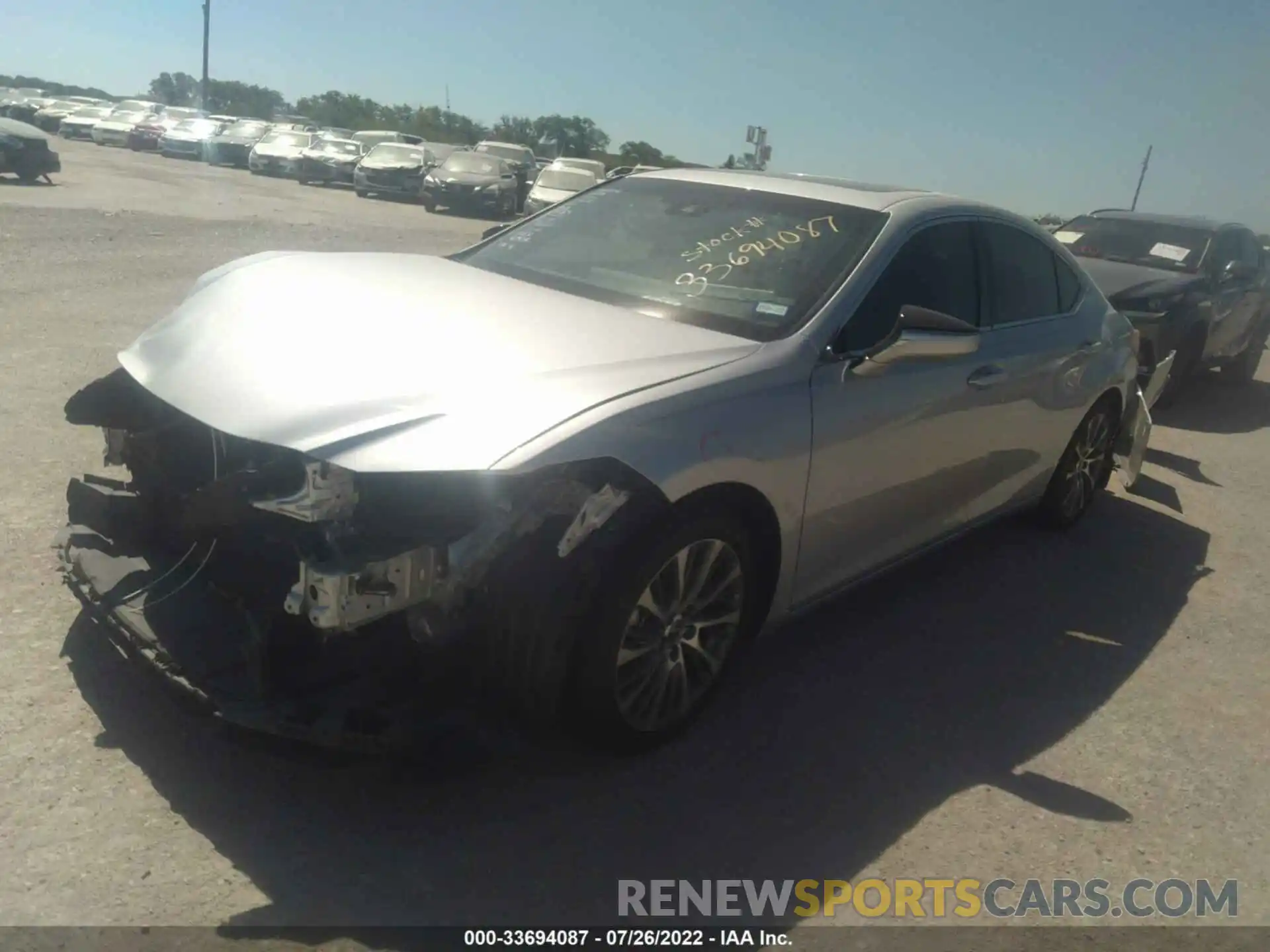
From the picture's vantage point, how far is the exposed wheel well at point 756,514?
3018 mm

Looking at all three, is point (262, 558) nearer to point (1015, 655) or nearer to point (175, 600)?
point (175, 600)

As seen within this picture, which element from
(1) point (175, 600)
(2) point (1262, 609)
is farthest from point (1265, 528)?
(1) point (175, 600)

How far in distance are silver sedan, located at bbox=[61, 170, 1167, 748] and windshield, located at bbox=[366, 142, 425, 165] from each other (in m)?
24.8

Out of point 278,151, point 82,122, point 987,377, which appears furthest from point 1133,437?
point 82,122

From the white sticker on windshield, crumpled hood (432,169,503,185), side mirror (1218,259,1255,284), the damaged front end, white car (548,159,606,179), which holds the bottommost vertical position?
the damaged front end

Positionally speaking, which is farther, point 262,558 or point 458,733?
point 262,558

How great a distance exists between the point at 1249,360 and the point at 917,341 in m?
9.50

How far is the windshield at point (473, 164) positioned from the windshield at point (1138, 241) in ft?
56.6

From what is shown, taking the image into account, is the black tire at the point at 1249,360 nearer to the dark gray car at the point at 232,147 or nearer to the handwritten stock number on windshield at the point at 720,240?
the handwritten stock number on windshield at the point at 720,240

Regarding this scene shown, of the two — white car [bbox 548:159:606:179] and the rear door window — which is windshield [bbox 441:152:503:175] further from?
the rear door window

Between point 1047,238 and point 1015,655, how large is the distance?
2.08 metres

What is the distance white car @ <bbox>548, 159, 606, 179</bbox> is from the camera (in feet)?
81.0

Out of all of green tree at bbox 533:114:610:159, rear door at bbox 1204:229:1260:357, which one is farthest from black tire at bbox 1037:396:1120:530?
green tree at bbox 533:114:610:159

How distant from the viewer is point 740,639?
11.3ft
